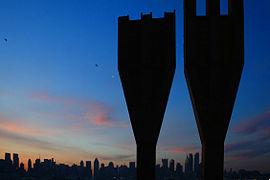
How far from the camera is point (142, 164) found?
1295 centimetres

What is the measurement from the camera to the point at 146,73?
1331 centimetres

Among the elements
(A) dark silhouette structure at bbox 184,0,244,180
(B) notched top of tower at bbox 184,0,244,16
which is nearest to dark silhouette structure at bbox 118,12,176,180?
(B) notched top of tower at bbox 184,0,244,16

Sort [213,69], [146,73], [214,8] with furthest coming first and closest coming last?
[214,8], [146,73], [213,69]

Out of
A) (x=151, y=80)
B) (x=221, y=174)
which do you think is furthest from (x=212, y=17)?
(x=221, y=174)

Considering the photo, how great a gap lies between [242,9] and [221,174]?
780 centimetres

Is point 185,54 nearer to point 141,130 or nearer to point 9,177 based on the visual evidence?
point 141,130

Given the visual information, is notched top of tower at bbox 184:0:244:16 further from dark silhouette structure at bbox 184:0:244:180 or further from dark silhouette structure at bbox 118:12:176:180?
dark silhouette structure at bbox 118:12:176:180

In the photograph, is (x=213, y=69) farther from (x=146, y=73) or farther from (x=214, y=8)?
(x=146, y=73)

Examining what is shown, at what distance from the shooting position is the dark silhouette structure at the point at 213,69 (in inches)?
501

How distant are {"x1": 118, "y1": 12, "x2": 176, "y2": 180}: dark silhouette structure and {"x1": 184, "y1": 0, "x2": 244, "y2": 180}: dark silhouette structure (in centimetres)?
101

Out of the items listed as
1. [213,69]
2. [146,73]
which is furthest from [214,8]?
[146,73]

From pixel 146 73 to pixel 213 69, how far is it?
10.2 ft

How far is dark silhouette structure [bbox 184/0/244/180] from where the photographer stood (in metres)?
12.7

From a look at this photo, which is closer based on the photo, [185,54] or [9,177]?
[185,54]
